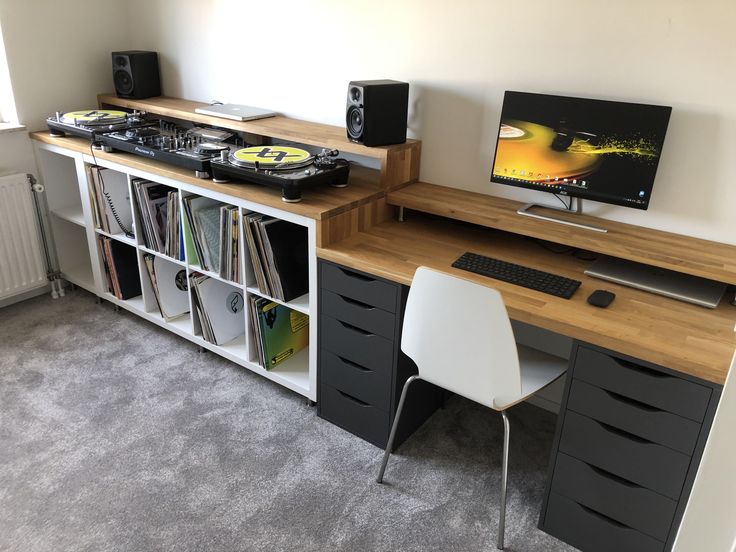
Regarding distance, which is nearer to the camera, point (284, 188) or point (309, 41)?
point (284, 188)

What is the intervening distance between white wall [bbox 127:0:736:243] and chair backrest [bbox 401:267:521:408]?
0.80m

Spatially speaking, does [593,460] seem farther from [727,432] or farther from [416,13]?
[416,13]

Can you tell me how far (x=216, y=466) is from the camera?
2.07 metres

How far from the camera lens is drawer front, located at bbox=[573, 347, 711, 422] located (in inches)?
57.6

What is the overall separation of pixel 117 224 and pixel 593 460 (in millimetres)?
2336

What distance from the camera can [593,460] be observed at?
167 cm

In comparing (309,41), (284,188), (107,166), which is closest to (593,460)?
(284,188)

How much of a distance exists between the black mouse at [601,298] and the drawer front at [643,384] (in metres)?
0.16

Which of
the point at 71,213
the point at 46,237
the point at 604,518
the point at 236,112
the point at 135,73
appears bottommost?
the point at 604,518

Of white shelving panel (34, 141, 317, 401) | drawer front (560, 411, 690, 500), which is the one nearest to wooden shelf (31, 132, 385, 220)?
white shelving panel (34, 141, 317, 401)

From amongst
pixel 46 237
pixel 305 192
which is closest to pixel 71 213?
pixel 46 237

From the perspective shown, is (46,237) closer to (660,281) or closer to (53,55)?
(53,55)

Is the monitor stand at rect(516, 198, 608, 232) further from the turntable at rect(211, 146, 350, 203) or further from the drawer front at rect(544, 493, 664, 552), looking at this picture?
the drawer front at rect(544, 493, 664, 552)

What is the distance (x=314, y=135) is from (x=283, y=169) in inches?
12.0
